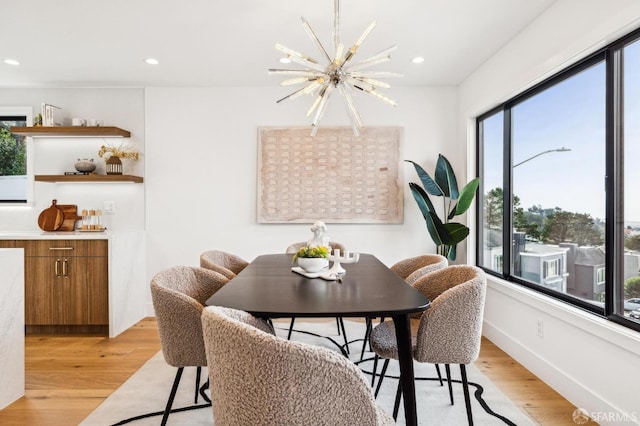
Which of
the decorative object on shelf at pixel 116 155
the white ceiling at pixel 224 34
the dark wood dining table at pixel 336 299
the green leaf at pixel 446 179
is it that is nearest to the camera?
the dark wood dining table at pixel 336 299

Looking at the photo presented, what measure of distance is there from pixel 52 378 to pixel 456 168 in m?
4.01

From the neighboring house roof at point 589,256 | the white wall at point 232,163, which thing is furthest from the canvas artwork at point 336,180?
the neighboring house roof at point 589,256

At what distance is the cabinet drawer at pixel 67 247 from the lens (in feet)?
11.6

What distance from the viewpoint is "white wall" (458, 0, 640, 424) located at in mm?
1929

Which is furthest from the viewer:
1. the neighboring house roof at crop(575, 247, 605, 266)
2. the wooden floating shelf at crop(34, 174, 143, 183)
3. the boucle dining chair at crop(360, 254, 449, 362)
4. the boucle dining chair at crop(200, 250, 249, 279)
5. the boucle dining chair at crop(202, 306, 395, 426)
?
the wooden floating shelf at crop(34, 174, 143, 183)

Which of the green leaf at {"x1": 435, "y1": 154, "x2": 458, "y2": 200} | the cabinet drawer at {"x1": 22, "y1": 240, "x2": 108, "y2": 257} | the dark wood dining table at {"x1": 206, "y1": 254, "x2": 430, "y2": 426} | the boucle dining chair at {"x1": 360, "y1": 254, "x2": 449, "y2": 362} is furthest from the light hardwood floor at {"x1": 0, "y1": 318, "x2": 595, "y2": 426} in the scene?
the green leaf at {"x1": 435, "y1": 154, "x2": 458, "y2": 200}

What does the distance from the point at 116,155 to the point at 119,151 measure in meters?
0.12

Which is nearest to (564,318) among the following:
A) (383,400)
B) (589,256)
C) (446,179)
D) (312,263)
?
(589,256)

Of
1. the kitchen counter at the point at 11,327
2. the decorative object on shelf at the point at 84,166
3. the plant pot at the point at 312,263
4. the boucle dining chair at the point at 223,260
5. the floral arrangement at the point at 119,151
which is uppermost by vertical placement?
the floral arrangement at the point at 119,151

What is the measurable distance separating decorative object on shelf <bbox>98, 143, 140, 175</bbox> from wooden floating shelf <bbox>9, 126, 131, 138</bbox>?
0.18 metres

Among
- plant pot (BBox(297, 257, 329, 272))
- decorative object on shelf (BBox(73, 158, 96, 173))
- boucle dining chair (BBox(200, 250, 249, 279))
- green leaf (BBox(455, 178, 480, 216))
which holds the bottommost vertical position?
boucle dining chair (BBox(200, 250, 249, 279))

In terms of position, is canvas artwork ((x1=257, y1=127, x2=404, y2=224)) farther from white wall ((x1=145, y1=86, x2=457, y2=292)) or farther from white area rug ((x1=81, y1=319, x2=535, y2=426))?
white area rug ((x1=81, y1=319, x2=535, y2=426))

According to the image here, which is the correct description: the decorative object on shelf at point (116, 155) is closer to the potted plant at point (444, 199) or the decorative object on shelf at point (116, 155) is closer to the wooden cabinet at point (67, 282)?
the wooden cabinet at point (67, 282)

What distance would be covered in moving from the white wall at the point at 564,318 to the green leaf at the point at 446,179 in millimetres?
644
